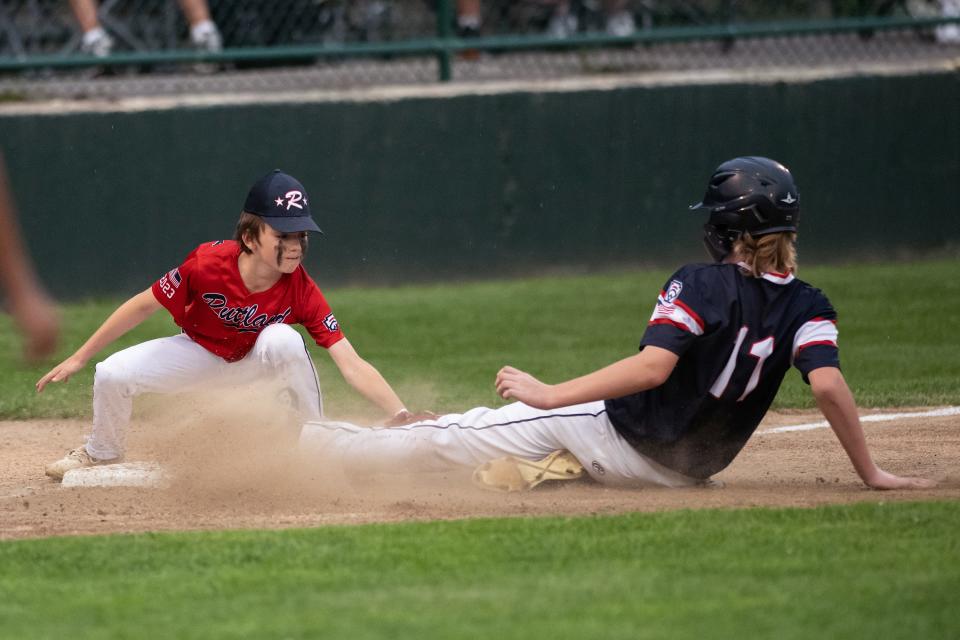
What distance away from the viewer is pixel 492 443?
219 inches

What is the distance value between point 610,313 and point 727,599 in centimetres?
646

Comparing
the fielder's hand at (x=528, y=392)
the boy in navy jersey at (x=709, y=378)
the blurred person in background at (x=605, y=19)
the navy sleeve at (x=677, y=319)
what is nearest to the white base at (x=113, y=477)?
the boy in navy jersey at (x=709, y=378)

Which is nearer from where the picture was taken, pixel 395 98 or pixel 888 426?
pixel 888 426

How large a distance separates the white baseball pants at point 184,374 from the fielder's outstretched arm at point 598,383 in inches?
49.4

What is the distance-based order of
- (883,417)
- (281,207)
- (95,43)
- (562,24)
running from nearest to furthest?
(281,207)
(883,417)
(95,43)
(562,24)

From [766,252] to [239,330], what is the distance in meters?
2.25

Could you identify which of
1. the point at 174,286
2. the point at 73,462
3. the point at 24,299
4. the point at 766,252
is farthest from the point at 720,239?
the point at 73,462

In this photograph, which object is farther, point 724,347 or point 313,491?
point 313,491

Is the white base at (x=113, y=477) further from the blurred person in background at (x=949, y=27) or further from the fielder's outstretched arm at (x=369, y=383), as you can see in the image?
the blurred person in background at (x=949, y=27)

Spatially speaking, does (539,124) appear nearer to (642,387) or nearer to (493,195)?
(493,195)

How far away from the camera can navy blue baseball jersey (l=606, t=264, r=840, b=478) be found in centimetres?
493

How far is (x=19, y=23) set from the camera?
10.8 metres

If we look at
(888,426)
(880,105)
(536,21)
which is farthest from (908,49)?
(888,426)

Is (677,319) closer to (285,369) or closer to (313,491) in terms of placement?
(313,491)
